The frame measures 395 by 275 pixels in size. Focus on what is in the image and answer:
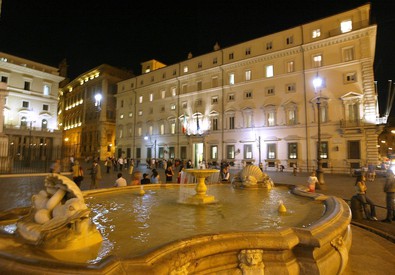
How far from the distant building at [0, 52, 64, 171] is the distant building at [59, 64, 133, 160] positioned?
25.2ft

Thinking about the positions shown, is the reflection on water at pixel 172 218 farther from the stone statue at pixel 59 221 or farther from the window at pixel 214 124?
the window at pixel 214 124

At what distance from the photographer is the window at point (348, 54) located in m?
25.6

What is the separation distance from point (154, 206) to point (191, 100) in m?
32.6

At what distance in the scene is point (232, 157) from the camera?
32750 millimetres

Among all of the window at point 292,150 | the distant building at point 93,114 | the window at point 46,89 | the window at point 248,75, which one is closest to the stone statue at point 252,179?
the window at point 292,150

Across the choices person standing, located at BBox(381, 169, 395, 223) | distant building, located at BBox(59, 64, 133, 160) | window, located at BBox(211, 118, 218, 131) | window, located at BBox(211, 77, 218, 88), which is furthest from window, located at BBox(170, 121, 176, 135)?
person standing, located at BBox(381, 169, 395, 223)

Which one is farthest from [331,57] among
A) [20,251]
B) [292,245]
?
[20,251]

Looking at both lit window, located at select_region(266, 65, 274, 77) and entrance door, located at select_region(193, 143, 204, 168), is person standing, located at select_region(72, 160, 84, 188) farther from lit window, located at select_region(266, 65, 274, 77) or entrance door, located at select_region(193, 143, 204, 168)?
lit window, located at select_region(266, 65, 274, 77)

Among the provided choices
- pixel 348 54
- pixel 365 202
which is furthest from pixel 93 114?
pixel 365 202

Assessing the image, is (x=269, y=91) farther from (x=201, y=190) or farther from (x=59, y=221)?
(x=59, y=221)

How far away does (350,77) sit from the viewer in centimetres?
2561

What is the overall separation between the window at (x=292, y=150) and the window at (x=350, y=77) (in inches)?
325

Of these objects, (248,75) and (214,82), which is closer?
(248,75)

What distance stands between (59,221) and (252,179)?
7686mm
